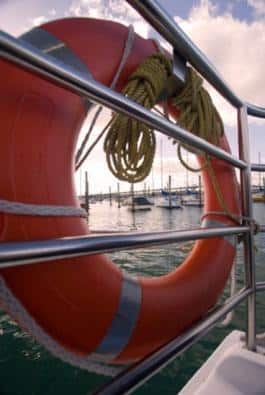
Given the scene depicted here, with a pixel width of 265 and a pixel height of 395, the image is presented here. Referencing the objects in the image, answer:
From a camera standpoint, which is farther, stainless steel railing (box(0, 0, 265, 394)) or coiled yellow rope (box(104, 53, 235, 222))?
coiled yellow rope (box(104, 53, 235, 222))

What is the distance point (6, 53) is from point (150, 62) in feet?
1.84

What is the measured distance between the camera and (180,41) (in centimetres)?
56

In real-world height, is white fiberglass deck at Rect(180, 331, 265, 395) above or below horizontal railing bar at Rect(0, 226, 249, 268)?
below

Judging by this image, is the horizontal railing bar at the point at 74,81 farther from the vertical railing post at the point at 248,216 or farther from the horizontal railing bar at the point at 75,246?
the vertical railing post at the point at 248,216

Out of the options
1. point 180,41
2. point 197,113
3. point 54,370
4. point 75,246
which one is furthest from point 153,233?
point 54,370

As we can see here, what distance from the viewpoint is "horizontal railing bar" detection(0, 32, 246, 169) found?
0.28 metres

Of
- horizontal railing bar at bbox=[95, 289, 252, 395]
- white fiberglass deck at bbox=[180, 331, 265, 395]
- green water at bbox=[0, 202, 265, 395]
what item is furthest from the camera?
green water at bbox=[0, 202, 265, 395]

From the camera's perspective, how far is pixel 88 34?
67 cm

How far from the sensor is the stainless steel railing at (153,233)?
11.5 inches

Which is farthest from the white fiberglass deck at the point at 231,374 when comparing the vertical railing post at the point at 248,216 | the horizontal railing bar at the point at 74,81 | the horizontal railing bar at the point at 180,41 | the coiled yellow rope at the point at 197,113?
the horizontal railing bar at the point at 180,41

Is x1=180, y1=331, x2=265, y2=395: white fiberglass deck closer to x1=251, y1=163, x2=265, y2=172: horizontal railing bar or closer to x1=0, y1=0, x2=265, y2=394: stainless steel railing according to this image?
x1=0, y1=0, x2=265, y2=394: stainless steel railing

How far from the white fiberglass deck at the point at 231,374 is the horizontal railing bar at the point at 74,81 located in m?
0.62

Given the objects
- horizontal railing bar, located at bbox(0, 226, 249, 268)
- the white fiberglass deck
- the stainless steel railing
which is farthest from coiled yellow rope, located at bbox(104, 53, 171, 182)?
the white fiberglass deck

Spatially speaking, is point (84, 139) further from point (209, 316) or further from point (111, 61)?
point (209, 316)
